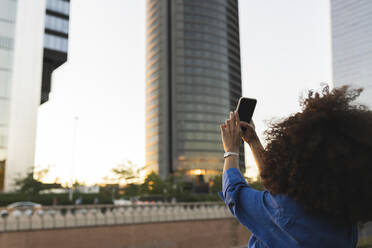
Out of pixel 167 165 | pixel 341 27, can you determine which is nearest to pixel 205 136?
pixel 167 165

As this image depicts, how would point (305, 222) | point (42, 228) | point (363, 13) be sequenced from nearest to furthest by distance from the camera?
1. point (305, 222)
2. point (42, 228)
3. point (363, 13)

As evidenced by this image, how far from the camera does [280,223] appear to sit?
1.30 m

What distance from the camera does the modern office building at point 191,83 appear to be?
293ft

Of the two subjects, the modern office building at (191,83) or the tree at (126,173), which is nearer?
the tree at (126,173)

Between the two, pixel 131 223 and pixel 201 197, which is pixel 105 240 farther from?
pixel 201 197

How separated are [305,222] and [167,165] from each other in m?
89.0

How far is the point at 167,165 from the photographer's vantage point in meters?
89.4

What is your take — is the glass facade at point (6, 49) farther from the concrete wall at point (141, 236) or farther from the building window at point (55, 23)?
the building window at point (55, 23)

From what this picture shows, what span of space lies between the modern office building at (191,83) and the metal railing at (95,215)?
60.3 m

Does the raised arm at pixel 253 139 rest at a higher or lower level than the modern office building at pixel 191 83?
lower

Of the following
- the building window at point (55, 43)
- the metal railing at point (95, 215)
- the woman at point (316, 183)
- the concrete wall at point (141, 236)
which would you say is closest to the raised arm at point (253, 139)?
the woman at point (316, 183)

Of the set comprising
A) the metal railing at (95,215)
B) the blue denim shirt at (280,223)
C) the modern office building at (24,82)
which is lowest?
the metal railing at (95,215)

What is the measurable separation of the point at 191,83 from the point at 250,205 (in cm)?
9162

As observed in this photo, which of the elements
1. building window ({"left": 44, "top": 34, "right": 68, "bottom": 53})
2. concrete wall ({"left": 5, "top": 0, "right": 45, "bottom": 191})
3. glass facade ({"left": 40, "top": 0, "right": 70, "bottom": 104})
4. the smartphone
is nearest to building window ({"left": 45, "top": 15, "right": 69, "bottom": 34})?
glass facade ({"left": 40, "top": 0, "right": 70, "bottom": 104})
